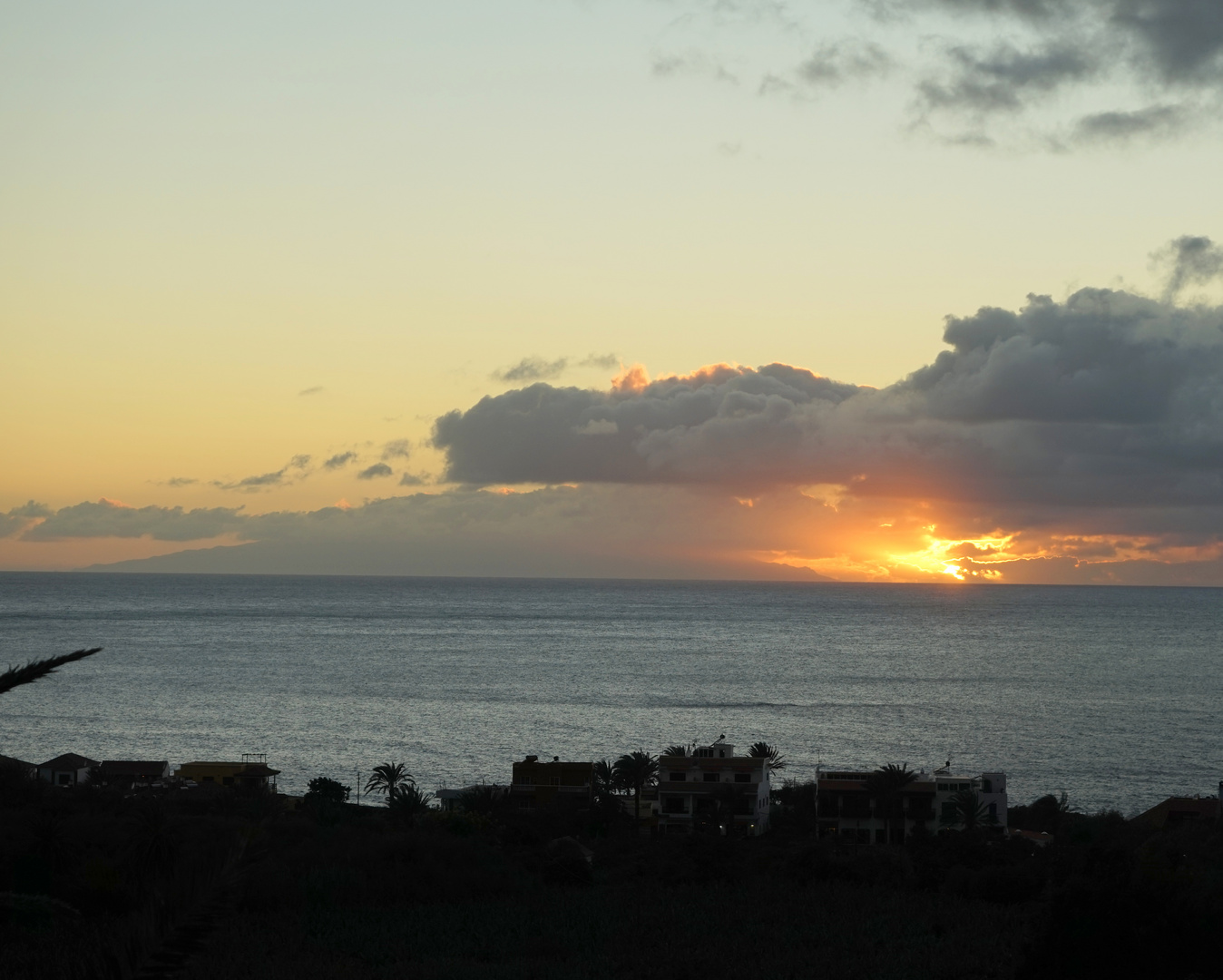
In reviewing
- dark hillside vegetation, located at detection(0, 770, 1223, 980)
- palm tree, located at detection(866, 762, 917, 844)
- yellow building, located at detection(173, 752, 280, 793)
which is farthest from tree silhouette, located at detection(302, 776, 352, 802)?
palm tree, located at detection(866, 762, 917, 844)

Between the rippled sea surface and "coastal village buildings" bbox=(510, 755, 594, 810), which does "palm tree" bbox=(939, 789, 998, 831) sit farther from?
Result: "coastal village buildings" bbox=(510, 755, 594, 810)

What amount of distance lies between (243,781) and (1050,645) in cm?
15166

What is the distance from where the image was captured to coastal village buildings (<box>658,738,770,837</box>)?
55750 millimetres

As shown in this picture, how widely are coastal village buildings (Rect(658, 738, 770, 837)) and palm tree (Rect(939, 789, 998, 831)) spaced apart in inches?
353

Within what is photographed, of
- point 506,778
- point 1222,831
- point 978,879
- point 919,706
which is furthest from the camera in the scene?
point 919,706

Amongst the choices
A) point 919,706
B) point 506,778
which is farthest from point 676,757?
point 919,706

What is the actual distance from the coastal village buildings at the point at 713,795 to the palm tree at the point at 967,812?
8.96 metres

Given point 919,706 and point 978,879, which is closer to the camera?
point 978,879

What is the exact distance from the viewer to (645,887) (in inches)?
1507

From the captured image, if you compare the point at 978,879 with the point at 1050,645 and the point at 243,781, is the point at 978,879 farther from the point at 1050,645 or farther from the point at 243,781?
the point at 1050,645

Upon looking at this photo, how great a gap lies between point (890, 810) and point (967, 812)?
13.5 ft

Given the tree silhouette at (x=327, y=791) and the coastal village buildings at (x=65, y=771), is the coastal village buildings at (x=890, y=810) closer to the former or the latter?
the tree silhouette at (x=327, y=791)

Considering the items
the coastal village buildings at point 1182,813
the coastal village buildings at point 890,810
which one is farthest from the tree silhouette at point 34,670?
the coastal village buildings at point 1182,813

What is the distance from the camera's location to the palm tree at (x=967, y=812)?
5162cm
